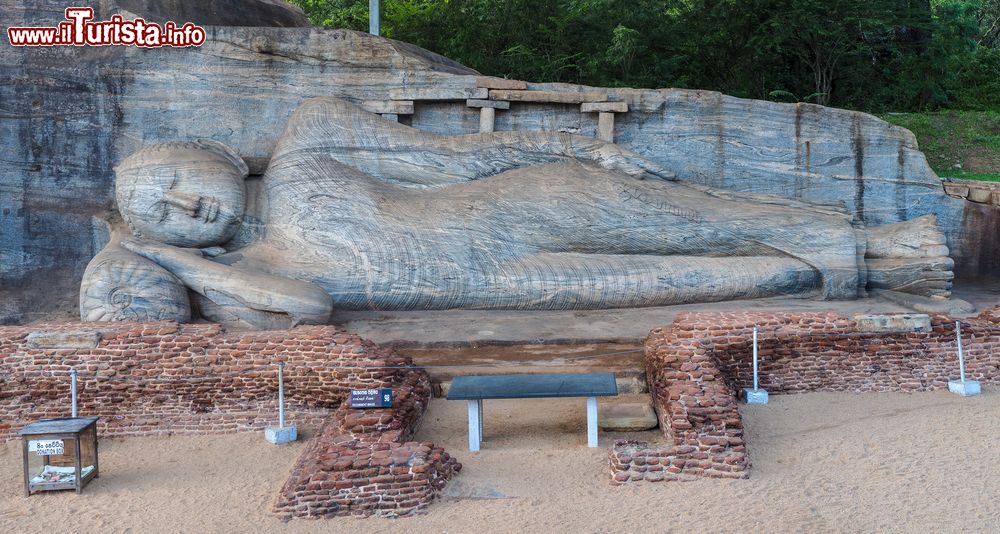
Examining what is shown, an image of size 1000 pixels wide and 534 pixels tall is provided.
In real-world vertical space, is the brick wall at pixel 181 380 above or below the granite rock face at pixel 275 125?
below

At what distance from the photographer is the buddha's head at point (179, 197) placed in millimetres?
8984

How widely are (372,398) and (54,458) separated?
202 cm

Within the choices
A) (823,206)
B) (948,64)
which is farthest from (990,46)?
(823,206)

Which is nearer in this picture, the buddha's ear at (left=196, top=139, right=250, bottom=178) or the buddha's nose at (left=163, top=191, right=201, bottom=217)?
the buddha's nose at (left=163, top=191, right=201, bottom=217)

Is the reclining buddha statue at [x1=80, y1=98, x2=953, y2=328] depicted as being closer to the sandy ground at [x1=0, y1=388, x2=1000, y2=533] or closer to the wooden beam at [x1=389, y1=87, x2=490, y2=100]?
the wooden beam at [x1=389, y1=87, x2=490, y2=100]

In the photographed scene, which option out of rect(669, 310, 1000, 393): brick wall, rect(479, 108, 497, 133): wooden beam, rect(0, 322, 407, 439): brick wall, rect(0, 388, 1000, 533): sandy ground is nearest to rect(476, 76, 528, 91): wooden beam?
rect(479, 108, 497, 133): wooden beam

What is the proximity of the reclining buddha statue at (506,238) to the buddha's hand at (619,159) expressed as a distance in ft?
0.78

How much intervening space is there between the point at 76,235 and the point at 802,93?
11640 mm

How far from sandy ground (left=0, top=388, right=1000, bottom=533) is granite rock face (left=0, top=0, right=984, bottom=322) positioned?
3.46 meters

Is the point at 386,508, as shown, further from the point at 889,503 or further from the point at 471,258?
the point at 471,258

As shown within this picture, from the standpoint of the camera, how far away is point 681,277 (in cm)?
894

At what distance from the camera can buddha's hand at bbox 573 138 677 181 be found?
31.4 feet

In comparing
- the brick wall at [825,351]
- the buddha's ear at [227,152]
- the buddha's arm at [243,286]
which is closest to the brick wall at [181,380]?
the buddha's arm at [243,286]

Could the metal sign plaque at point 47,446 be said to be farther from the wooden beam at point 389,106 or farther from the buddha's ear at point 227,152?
the wooden beam at point 389,106
